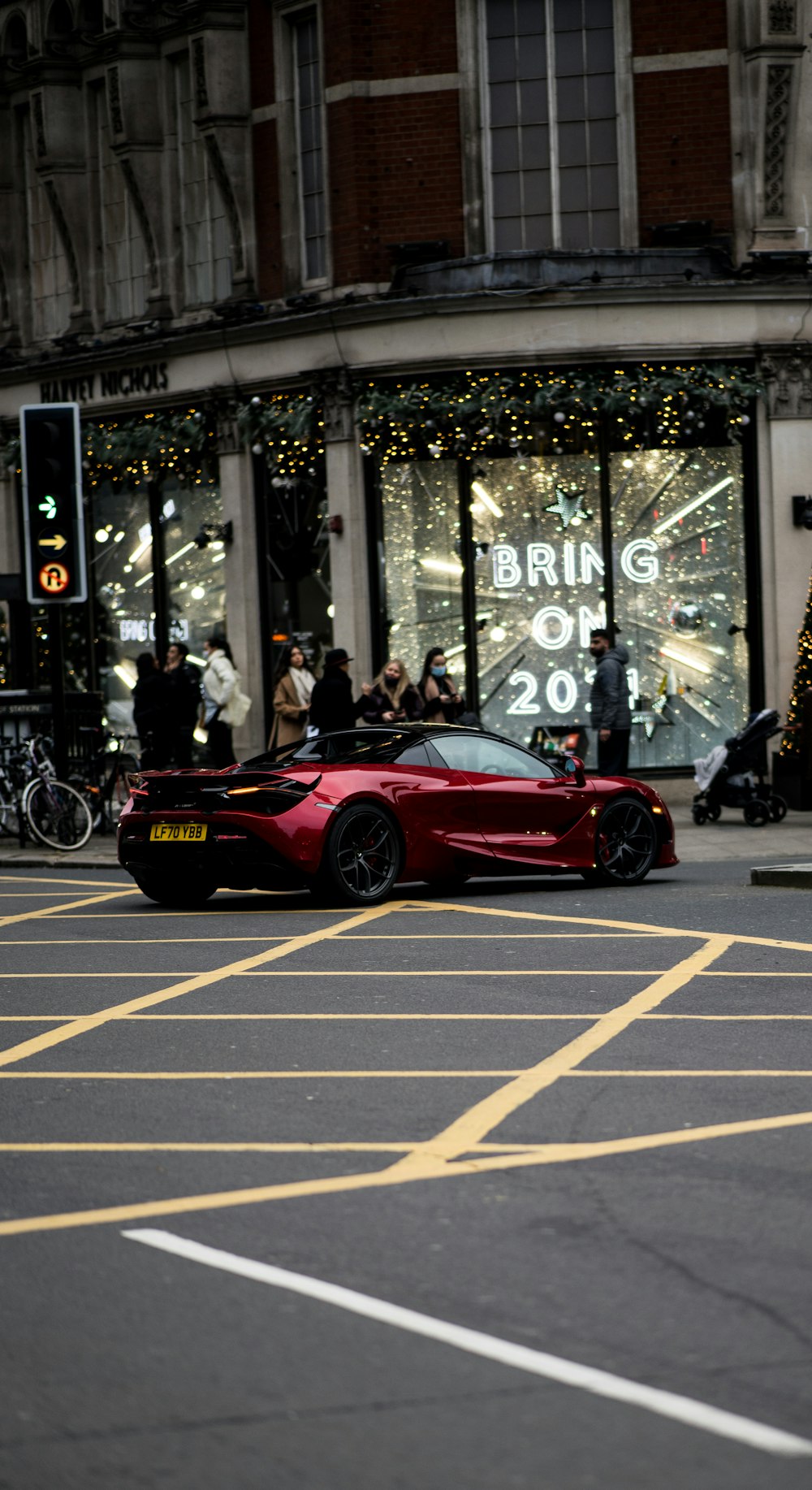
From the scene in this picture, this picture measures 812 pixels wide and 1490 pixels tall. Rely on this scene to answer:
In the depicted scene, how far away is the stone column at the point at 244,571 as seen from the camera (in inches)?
958

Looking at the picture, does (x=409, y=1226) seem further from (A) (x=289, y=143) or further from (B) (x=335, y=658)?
(A) (x=289, y=143)

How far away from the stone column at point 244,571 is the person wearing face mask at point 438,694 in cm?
302

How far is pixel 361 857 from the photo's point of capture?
13.8 meters

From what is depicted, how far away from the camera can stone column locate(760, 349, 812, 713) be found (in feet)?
74.0

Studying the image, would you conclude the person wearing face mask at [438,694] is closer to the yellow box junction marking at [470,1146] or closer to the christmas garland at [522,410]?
the christmas garland at [522,410]

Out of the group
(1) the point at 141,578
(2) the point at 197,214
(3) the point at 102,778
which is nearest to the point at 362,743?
(3) the point at 102,778

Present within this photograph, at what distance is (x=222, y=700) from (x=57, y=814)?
4.43 m

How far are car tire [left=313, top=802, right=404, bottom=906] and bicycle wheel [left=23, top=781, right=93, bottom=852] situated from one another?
5595 mm

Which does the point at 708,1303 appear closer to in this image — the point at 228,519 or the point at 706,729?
the point at 706,729

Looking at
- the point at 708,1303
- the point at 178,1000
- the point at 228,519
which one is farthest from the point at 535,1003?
the point at 228,519

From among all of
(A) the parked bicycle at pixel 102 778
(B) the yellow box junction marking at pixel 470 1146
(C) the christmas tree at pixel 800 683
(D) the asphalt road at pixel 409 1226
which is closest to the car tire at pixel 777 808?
(C) the christmas tree at pixel 800 683

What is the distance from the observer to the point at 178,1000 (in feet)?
32.1

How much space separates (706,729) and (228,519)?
6139mm

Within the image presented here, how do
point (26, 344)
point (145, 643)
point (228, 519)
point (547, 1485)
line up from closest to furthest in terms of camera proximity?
point (547, 1485), point (228, 519), point (145, 643), point (26, 344)
